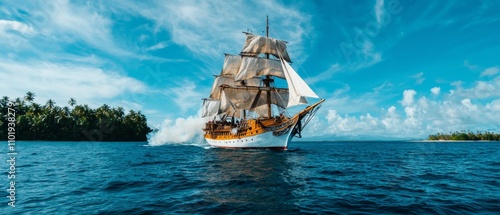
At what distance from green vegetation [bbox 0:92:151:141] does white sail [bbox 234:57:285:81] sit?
2933 inches

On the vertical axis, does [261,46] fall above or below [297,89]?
above

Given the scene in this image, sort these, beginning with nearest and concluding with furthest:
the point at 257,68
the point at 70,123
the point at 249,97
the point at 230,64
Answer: the point at 257,68, the point at 249,97, the point at 230,64, the point at 70,123

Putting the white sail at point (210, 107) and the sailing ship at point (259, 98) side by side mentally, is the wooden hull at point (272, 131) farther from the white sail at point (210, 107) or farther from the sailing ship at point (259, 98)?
the white sail at point (210, 107)

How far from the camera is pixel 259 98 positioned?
6250 cm

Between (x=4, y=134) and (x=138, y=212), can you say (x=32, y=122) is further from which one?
(x=138, y=212)

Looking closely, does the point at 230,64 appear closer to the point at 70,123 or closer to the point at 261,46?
the point at 261,46

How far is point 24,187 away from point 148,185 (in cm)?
621

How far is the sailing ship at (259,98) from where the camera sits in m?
46.2

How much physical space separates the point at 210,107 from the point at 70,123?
61.4 m

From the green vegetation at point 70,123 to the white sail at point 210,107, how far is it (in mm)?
53699

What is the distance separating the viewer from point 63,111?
345 feet

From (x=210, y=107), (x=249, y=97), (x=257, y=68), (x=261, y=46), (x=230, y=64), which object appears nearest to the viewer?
(x=257, y=68)

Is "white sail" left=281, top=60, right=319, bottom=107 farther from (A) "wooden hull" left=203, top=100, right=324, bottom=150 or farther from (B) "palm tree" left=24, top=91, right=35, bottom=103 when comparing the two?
(B) "palm tree" left=24, top=91, right=35, bottom=103

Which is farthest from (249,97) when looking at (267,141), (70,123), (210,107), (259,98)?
(70,123)
